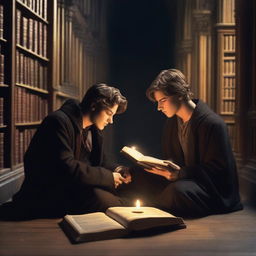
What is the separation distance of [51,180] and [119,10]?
9.60 meters

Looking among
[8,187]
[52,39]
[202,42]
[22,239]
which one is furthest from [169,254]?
[202,42]

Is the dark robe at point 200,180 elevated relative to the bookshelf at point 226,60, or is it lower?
lower

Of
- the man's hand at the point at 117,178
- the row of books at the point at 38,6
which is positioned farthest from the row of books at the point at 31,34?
the man's hand at the point at 117,178

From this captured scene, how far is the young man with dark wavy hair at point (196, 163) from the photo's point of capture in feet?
14.4

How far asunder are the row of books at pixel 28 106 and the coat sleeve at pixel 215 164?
215 centimetres

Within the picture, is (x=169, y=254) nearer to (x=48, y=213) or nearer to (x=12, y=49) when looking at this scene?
(x=48, y=213)

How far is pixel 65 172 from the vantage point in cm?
416

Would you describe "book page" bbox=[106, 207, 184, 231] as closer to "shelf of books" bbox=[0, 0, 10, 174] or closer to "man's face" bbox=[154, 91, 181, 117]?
"man's face" bbox=[154, 91, 181, 117]

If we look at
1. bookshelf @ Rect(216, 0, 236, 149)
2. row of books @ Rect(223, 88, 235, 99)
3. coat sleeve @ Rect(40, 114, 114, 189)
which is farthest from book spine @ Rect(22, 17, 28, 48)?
row of books @ Rect(223, 88, 235, 99)

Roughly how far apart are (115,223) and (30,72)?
10.1ft

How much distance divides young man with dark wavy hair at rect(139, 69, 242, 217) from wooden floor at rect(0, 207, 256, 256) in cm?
36

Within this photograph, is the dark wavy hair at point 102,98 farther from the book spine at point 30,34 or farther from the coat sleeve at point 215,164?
the book spine at point 30,34

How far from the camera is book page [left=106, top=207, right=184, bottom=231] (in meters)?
3.47

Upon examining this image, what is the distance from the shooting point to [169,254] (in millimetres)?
3051
